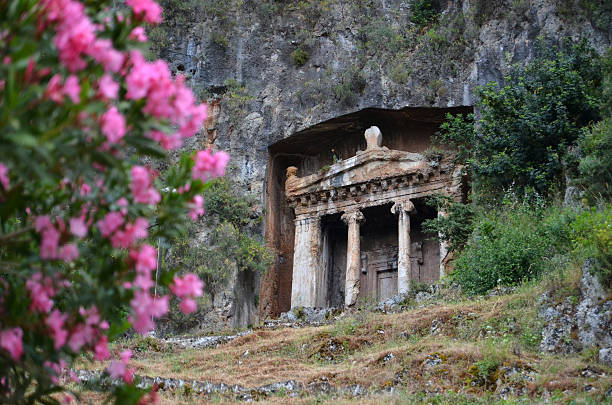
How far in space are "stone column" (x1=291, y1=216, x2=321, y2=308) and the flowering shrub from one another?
53.8ft

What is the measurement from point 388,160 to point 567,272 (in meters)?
9.63

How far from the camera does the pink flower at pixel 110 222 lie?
162 inches

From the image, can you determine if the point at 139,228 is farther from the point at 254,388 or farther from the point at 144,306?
the point at 254,388

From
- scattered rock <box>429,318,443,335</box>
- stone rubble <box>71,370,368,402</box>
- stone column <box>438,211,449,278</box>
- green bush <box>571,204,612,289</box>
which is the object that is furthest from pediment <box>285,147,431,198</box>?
stone rubble <box>71,370,368,402</box>

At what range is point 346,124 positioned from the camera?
2308cm

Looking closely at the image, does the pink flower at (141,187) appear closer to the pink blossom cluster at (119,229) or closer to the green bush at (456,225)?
the pink blossom cluster at (119,229)

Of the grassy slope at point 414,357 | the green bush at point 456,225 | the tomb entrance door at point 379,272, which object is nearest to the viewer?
the grassy slope at point 414,357

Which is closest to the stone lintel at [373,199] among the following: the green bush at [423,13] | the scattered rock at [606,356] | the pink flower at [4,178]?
the green bush at [423,13]

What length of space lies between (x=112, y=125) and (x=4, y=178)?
682 millimetres

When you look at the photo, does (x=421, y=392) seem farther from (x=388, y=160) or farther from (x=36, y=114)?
(x=388, y=160)

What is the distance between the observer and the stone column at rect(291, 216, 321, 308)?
2091cm

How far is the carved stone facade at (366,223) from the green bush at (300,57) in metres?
3.88

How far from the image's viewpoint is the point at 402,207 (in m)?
20.3

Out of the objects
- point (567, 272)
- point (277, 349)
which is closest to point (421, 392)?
point (567, 272)
